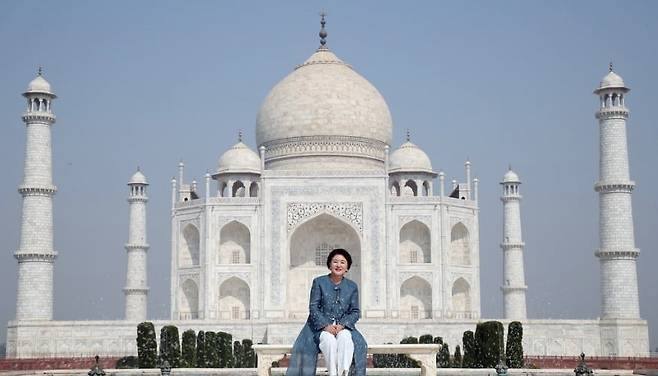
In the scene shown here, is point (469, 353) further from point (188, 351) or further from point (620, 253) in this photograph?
point (620, 253)

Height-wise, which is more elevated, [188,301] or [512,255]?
[512,255]

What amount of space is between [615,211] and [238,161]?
10.8m

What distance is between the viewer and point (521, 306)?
30141 millimetres

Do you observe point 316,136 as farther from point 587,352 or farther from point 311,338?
point 311,338

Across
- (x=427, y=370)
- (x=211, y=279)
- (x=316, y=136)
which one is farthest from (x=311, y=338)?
(x=316, y=136)

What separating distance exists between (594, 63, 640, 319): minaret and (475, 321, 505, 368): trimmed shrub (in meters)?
9.47

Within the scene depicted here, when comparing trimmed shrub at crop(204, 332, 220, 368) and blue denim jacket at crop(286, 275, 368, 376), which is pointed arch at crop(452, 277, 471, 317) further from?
blue denim jacket at crop(286, 275, 368, 376)

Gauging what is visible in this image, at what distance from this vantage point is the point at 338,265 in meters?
5.24

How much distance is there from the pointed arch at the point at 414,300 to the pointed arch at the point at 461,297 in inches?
41.6

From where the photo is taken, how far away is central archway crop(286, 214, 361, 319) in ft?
89.6

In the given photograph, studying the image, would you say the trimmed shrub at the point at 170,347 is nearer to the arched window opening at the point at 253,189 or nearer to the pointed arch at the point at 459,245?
the arched window opening at the point at 253,189

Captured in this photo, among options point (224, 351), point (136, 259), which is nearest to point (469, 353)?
point (224, 351)

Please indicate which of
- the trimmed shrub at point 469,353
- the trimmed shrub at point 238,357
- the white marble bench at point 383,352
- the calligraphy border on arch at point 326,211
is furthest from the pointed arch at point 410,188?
the white marble bench at point 383,352

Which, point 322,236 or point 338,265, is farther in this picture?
point 322,236
